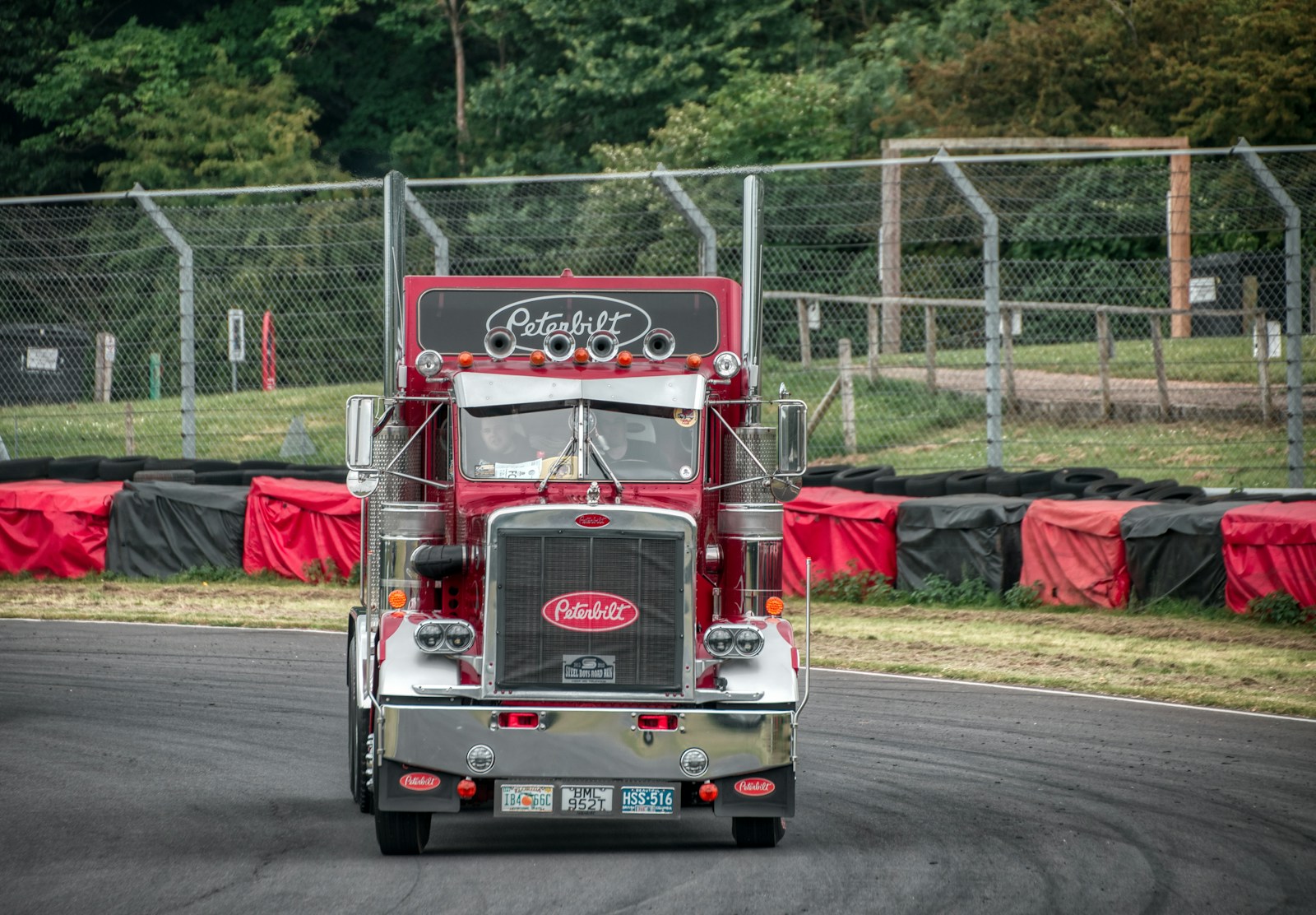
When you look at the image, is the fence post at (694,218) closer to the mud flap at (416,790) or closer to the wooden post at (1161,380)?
the wooden post at (1161,380)

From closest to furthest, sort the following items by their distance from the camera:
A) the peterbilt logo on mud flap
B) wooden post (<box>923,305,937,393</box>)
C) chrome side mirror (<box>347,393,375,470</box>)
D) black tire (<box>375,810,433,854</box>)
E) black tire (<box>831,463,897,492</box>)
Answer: black tire (<box>375,810,433,854</box>) → the peterbilt logo on mud flap → chrome side mirror (<box>347,393,375,470</box>) → black tire (<box>831,463,897,492</box>) → wooden post (<box>923,305,937,393</box>)

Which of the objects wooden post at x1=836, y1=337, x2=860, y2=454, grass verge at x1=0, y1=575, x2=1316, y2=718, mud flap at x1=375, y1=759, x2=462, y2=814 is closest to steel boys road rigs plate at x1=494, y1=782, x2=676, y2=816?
mud flap at x1=375, y1=759, x2=462, y2=814

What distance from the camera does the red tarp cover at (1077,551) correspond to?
17.3 metres

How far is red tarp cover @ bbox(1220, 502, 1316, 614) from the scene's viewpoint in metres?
16.0

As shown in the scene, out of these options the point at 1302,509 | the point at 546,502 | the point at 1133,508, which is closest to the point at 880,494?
the point at 1133,508

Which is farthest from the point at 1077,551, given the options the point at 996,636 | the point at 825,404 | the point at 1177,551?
the point at 825,404

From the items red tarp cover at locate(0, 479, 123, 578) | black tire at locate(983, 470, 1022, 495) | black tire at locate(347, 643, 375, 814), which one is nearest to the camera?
black tire at locate(347, 643, 375, 814)

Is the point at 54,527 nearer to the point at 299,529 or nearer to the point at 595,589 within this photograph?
the point at 299,529

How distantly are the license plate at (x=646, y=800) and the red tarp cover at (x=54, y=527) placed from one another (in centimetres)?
1352

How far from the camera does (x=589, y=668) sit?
8594mm

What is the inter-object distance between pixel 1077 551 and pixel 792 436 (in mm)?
8815

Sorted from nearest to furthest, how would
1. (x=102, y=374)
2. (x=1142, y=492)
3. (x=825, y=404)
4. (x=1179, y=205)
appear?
(x=1142, y=492), (x=1179, y=205), (x=102, y=374), (x=825, y=404)

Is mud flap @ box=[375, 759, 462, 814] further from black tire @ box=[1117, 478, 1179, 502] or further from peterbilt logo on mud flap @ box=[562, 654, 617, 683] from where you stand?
black tire @ box=[1117, 478, 1179, 502]

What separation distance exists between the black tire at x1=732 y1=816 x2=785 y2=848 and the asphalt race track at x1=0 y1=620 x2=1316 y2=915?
8 cm
